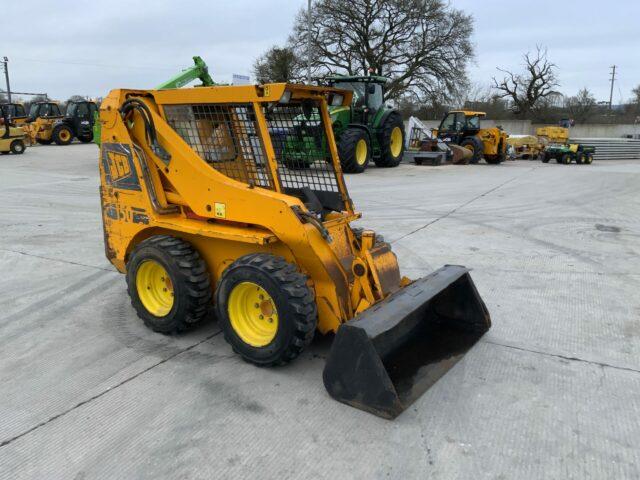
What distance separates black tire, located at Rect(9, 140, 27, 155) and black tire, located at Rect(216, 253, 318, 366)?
21276mm

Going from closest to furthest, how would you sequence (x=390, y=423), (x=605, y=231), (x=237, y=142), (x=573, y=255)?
(x=390, y=423)
(x=237, y=142)
(x=573, y=255)
(x=605, y=231)

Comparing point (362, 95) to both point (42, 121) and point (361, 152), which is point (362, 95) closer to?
point (361, 152)

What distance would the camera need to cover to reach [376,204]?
1020cm

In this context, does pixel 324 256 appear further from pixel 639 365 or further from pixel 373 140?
pixel 373 140

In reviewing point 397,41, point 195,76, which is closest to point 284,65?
point 397,41

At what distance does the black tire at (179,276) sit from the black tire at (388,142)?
13583 millimetres

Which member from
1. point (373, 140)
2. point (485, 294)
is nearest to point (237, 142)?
point (485, 294)

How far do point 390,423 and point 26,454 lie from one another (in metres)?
1.96

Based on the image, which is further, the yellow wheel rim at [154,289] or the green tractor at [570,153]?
the green tractor at [570,153]

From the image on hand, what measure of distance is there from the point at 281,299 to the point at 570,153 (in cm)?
2299

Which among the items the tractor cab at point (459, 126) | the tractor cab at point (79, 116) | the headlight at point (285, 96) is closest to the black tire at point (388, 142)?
the tractor cab at point (459, 126)

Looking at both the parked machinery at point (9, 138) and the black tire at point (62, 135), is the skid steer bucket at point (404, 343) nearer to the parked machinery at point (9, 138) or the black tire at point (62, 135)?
the parked machinery at point (9, 138)

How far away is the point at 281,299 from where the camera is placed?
10.5 ft

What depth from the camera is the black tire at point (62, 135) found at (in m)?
25.5
